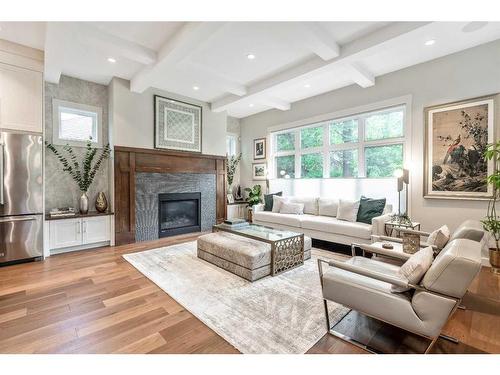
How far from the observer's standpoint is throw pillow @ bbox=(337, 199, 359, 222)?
13.9ft

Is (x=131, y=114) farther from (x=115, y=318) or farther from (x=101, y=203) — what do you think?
(x=115, y=318)

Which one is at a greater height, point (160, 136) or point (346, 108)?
point (346, 108)

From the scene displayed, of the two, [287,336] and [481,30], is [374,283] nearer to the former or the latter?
[287,336]

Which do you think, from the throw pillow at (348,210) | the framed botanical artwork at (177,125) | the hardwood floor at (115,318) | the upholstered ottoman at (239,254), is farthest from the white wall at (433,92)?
the framed botanical artwork at (177,125)

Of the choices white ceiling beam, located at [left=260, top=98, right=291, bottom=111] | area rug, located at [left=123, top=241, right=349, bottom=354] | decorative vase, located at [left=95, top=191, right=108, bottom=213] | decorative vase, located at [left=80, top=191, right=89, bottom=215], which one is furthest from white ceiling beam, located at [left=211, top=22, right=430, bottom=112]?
decorative vase, located at [left=80, top=191, right=89, bottom=215]

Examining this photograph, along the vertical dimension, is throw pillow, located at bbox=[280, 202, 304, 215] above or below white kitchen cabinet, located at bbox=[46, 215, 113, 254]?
above

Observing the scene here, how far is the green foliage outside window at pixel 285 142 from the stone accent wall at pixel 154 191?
2081 mm

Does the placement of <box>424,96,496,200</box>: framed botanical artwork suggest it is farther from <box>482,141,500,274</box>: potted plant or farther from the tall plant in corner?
the tall plant in corner

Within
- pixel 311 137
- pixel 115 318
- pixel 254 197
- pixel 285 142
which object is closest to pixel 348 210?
pixel 311 137

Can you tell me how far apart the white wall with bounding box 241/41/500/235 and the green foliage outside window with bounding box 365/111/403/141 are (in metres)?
0.29

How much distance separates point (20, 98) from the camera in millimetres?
3449
